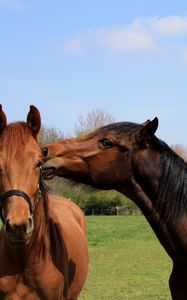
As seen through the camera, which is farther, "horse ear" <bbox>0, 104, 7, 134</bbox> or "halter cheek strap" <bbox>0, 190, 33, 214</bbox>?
"horse ear" <bbox>0, 104, 7, 134</bbox>

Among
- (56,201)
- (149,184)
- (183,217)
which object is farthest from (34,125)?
(56,201)

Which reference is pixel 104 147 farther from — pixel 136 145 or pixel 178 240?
pixel 178 240

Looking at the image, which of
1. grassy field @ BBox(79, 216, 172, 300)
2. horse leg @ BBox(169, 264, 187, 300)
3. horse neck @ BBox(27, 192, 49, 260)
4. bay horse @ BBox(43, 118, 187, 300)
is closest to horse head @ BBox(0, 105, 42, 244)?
bay horse @ BBox(43, 118, 187, 300)

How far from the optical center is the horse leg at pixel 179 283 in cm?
417

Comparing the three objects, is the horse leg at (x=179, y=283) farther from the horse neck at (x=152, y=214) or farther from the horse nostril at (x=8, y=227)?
the horse nostril at (x=8, y=227)

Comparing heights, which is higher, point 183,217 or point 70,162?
point 70,162

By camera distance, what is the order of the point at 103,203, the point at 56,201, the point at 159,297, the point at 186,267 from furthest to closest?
the point at 103,203 < the point at 159,297 < the point at 56,201 < the point at 186,267

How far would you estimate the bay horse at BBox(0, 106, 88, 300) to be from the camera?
161 inches

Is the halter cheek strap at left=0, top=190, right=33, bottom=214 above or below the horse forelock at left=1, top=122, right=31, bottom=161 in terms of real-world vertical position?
below

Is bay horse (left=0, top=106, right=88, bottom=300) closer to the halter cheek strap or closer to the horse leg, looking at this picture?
the halter cheek strap

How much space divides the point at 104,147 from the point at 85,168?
0.25 meters

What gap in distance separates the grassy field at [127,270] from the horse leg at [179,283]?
5.19m

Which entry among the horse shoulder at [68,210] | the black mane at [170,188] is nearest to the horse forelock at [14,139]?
the black mane at [170,188]

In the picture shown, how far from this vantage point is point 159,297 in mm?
9305
